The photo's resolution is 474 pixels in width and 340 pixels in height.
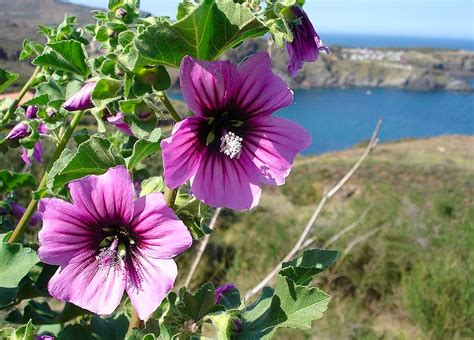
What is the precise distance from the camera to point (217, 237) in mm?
9031

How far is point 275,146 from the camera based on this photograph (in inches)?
34.3

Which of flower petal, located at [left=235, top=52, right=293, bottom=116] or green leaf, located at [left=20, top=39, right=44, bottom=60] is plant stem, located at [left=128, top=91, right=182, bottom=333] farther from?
green leaf, located at [left=20, top=39, right=44, bottom=60]

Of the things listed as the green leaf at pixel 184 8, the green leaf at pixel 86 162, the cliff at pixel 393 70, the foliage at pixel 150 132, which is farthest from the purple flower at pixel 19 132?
the cliff at pixel 393 70

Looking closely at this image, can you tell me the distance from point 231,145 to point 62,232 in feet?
0.97

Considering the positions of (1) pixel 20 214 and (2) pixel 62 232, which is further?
(1) pixel 20 214

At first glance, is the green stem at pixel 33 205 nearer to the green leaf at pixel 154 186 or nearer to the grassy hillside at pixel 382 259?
the green leaf at pixel 154 186

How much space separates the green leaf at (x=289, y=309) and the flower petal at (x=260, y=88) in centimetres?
29

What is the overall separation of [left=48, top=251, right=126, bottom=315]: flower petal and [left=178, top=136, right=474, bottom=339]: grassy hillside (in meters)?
4.08

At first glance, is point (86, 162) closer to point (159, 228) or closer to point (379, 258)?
point (159, 228)

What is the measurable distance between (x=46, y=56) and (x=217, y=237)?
26.7ft

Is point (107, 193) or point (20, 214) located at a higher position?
point (107, 193)

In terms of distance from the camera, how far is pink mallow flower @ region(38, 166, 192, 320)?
0.79 metres

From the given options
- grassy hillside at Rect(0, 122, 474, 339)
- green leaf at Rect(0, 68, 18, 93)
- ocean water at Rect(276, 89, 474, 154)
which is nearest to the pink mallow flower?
green leaf at Rect(0, 68, 18, 93)

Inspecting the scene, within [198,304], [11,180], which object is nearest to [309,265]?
[198,304]
